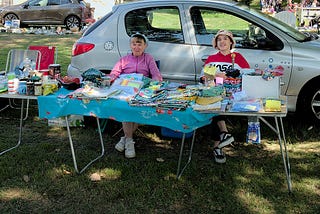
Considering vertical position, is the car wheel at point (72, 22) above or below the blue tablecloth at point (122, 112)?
below

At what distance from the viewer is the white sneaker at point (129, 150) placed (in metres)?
4.59

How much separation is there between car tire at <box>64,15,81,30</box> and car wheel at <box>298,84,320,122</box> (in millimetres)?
15063

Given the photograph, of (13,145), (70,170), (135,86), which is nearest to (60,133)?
(13,145)

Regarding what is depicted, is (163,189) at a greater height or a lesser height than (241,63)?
lesser

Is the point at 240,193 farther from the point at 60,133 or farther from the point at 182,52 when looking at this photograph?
the point at 60,133

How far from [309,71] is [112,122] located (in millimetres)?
2421

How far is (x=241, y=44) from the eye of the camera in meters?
5.29

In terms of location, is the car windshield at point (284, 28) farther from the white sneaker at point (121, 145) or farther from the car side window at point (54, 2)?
the car side window at point (54, 2)

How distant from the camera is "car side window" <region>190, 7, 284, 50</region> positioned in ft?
17.0

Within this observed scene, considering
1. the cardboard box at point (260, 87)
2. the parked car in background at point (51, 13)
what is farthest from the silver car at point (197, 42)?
the parked car in background at point (51, 13)

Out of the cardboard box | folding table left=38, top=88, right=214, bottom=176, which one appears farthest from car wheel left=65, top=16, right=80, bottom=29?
the cardboard box

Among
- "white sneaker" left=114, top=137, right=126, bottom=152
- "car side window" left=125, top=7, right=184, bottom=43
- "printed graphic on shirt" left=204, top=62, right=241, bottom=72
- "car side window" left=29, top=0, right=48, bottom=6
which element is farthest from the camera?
"car side window" left=29, top=0, right=48, bottom=6

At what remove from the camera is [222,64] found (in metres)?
4.68

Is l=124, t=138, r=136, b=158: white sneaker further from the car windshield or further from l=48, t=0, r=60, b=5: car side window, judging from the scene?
l=48, t=0, r=60, b=5: car side window
